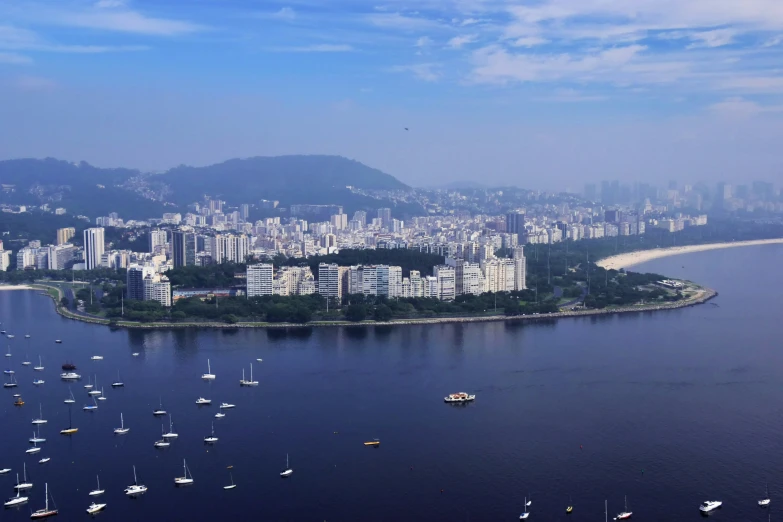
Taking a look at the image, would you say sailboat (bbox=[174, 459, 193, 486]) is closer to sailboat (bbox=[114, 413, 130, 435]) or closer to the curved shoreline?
sailboat (bbox=[114, 413, 130, 435])

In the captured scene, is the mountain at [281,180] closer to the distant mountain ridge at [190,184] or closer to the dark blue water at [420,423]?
the distant mountain ridge at [190,184]

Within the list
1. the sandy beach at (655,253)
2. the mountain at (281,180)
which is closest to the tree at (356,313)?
the sandy beach at (655,253)

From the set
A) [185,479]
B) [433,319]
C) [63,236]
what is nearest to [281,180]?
[63,236]

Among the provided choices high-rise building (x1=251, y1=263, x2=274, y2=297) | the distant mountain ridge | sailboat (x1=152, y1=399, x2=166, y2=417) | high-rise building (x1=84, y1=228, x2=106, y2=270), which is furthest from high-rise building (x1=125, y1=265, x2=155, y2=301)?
the distant mountain ridge

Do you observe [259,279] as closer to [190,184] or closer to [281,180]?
[190,184]

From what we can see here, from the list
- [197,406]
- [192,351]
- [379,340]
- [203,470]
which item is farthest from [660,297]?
[203,470]

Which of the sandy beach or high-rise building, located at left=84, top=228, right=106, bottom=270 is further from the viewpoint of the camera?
the sandy beach
